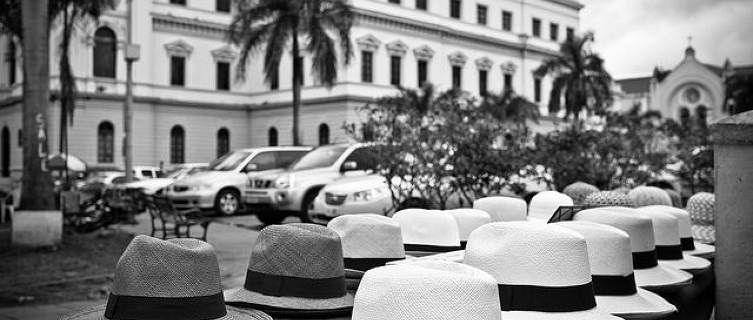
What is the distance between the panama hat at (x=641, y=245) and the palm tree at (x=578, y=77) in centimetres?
4544

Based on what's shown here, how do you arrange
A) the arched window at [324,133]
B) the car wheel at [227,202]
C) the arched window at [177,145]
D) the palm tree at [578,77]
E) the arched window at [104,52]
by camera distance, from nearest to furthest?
the car wheel at [227,202], the arched window at [104,52], the arched window at [324,133], the arched window at [177,145], the palm tree at [578,77]

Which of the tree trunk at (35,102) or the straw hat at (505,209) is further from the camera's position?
the tree trunk at (35,102)

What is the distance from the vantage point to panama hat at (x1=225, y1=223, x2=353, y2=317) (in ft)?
11.2

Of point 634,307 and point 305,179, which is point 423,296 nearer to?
point 634,307

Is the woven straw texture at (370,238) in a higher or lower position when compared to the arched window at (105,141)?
lower

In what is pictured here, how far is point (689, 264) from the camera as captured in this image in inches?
201

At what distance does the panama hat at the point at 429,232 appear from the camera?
4590 mm

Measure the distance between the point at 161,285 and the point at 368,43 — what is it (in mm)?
45820

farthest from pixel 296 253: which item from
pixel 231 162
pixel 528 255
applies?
pixel 231 162

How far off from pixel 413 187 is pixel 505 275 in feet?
29.7

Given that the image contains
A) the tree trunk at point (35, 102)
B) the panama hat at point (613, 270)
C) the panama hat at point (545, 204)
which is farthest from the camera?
the tree trunk at point (35, 102)

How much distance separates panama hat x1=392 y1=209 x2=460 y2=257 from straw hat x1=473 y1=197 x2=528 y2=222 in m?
0.99

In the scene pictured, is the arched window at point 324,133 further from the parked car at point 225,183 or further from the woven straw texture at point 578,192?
the woven straw texture at point 578,192

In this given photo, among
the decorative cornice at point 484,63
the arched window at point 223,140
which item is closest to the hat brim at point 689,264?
the arched window at point 223,140
